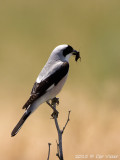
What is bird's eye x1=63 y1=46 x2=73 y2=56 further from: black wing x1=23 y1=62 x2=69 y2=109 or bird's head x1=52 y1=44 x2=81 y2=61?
black wing x1=23 y1=62 x2=69 y2=109

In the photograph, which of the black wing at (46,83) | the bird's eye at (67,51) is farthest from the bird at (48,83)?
the bird's eye at (67,51)

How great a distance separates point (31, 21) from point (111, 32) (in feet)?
5.12

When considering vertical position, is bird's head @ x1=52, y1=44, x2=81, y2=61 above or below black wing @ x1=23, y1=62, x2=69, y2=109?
above

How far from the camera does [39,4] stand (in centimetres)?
1096

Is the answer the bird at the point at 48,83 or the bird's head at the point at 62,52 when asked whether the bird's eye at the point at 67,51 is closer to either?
the bird's head at the point at 62,52

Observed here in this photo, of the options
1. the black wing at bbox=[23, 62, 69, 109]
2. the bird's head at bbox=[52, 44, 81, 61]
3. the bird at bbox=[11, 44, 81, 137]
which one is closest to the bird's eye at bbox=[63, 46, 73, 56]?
the bird's head at bbox=[52, 44, 81, 61]

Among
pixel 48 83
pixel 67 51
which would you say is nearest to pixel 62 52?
pixel 67 51

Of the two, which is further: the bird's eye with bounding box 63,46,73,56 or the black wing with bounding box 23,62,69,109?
the bird's eye with bounding box 63,46,73,56

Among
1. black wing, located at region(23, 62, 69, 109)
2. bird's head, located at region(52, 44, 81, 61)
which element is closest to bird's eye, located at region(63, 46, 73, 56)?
bird's head, located at region(52, 44, 81, 61)

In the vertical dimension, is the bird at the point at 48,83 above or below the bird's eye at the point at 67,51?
below

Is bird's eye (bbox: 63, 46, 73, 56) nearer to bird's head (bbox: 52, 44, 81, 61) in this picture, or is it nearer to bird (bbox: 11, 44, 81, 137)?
bird's head (bbox: 52, 44, 81, 61)

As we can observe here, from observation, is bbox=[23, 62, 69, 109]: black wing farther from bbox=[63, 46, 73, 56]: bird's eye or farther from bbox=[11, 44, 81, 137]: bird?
bbox=[63, 46, 73, 56]: bird's eye

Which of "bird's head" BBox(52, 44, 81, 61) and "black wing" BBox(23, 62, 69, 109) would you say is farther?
"bird's head" BBox(52, 44, 81, 61)

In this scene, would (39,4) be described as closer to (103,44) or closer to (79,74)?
(103,44)
